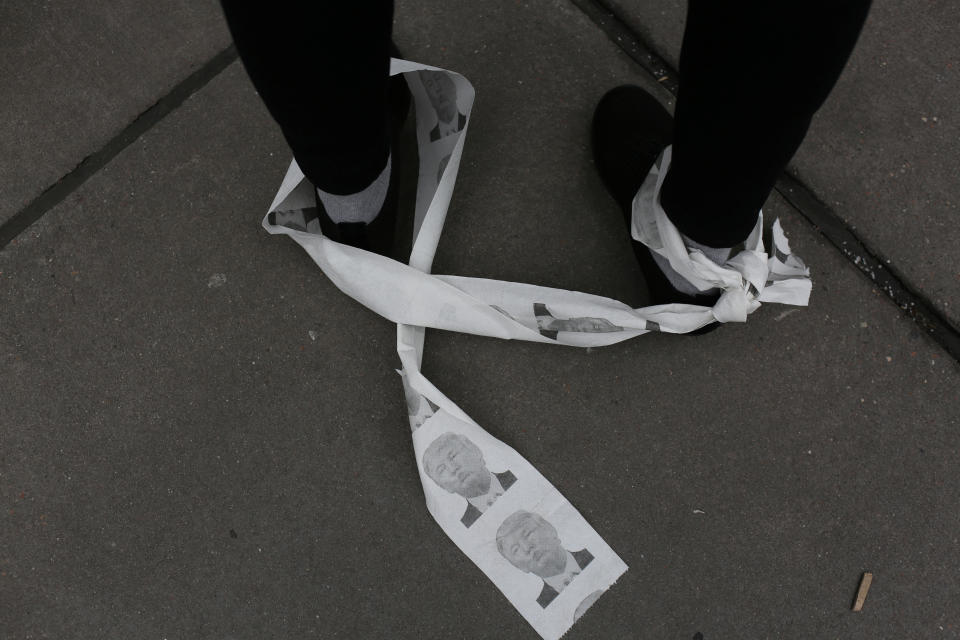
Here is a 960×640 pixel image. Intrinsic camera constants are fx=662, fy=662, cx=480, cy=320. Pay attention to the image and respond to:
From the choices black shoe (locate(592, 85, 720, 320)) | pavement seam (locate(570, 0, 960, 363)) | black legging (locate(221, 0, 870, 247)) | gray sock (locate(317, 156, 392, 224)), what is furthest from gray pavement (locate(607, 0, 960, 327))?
gray sock (locate(317, 156, 392, 224))

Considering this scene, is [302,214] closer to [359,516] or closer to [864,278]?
[359,516]

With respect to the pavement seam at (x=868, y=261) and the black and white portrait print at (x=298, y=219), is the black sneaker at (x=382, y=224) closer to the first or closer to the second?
the black and white portrait print at (x=298, y=219)

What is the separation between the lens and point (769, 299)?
3.47 feet

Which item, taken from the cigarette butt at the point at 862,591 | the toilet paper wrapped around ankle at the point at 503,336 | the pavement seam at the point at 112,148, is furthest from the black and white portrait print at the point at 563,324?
the pavement seam at the point at 112,148

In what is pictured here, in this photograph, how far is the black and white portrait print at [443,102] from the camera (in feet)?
3.74

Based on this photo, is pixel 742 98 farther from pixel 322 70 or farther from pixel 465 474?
pixel 465 474

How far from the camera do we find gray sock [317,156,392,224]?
0.95 metres

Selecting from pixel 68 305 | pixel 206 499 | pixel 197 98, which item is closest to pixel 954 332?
pixel 206 499

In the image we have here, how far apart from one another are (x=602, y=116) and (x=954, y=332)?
685 mm

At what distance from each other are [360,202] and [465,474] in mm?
450

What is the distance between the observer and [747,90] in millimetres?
615

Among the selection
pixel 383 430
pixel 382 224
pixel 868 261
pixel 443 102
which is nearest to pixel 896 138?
pixel 868 261

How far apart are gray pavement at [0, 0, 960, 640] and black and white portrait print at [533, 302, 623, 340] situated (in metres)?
0.04

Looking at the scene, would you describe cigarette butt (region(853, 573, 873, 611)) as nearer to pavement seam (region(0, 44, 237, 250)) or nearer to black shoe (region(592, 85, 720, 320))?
black shoe (region(592, 85, 720, 320))
